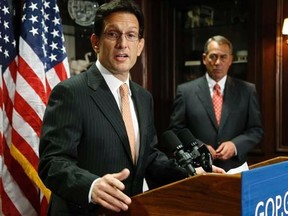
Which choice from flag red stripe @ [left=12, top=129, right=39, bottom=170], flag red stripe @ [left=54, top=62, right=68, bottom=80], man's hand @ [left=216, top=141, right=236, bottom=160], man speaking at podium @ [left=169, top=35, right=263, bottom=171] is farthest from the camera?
man speaking at podium @ [left=169, top=35, right=263, bottom=171]

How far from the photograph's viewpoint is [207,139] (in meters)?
3.07

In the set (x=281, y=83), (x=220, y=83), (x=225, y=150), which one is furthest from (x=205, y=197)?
(x=281, y=83)

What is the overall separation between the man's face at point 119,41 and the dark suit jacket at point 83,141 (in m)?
0.08

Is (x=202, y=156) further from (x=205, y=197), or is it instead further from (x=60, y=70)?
(x=60, y=70)

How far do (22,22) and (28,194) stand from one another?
1034mm

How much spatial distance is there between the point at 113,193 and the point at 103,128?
374 millimetres

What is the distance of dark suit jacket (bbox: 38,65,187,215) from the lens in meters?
1.33

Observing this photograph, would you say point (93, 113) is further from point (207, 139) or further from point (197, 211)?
point (207, 139)

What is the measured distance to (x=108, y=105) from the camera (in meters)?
1.49

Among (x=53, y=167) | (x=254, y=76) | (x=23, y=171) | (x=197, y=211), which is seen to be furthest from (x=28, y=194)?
(x=254, y=76)

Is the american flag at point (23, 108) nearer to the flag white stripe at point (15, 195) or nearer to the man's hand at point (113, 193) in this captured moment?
the flag white stripe at point (15, 195)

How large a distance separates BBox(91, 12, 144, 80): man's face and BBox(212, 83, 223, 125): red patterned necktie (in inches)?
65.0

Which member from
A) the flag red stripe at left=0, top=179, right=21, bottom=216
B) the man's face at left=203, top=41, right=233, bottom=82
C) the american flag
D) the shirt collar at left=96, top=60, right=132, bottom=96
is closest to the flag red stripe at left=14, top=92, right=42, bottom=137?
the american flag

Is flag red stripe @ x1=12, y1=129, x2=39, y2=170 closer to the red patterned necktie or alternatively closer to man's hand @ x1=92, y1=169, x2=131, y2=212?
the red patterned necktie
